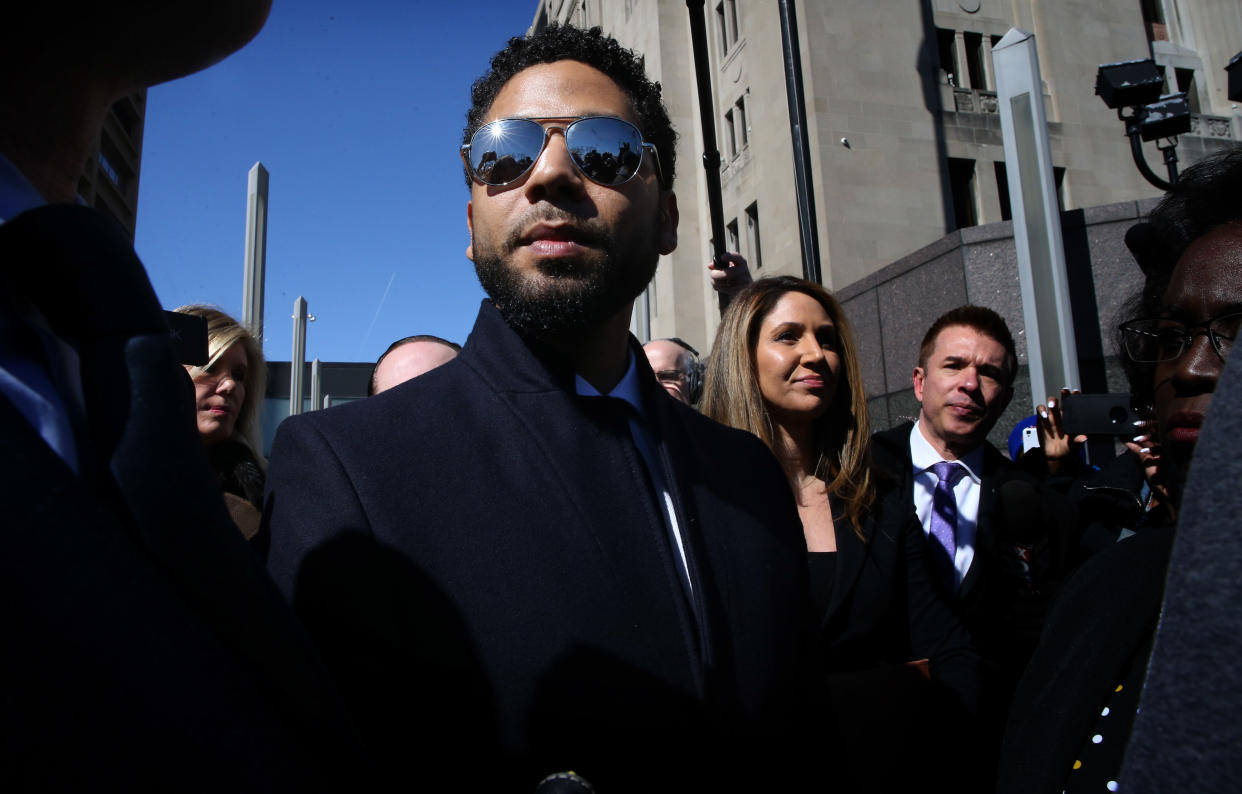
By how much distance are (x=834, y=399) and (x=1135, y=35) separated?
2206 centimetres

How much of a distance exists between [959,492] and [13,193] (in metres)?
3.39

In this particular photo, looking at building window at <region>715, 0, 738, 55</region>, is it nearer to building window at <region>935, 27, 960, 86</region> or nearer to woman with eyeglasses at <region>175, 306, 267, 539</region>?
building window at <region>935, 27, 960, 86</region>

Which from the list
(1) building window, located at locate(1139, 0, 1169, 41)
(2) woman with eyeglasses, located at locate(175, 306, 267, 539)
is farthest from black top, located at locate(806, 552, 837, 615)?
(1) building window, located at locate(1139, 0, 1169, 41)

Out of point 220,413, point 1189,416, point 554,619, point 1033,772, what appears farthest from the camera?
point 220,413

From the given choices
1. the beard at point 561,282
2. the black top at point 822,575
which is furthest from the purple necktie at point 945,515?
the beard at point 561,282

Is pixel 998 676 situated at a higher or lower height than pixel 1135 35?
lower

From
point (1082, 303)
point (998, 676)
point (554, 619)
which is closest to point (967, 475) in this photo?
point (998, 676)

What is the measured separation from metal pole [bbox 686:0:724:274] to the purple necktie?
1498 mm

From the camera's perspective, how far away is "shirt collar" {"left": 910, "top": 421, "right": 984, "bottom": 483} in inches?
136

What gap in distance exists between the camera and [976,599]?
298cm

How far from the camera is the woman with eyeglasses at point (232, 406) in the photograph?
3.19 meters

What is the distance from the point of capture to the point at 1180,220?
1770 millimetres

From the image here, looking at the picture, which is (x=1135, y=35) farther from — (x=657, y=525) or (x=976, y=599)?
(x=657, y=525)

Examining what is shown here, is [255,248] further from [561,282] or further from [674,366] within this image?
[561,282]
